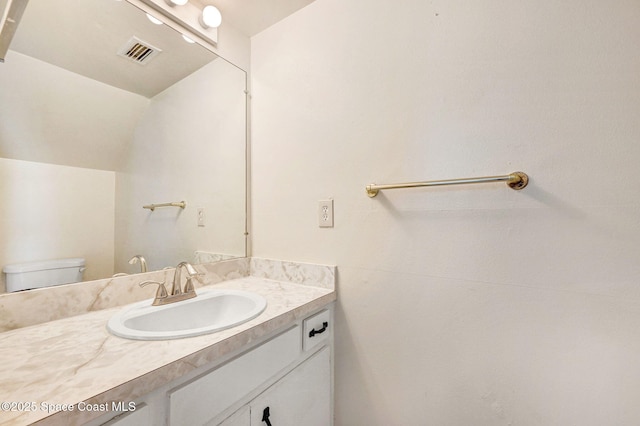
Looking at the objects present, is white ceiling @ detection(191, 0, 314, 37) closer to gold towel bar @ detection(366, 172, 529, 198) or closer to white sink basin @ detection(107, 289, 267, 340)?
gold towel bar @ detection(366, 172, 529, 198)

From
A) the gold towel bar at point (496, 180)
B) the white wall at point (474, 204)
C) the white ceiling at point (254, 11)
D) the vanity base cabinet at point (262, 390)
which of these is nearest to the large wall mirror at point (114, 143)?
the white ceiling at point (254, 11)

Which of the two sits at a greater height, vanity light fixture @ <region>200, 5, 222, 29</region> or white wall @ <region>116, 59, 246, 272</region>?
vanity light fixture @ <region>200, 5, 222, 29</region>

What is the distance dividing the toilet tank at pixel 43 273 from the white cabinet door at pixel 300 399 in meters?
0.71

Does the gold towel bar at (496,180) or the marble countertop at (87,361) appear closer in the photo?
the marble countertop at (87,361)

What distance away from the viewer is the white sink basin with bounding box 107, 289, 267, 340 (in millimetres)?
706

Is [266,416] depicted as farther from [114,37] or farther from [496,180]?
[114,37]

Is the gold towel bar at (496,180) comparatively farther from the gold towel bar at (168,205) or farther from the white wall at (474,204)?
the gold towel bar at (168,205)

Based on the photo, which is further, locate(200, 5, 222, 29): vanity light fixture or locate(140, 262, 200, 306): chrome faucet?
locate(200, 5, 222, 29): vanity light fixture

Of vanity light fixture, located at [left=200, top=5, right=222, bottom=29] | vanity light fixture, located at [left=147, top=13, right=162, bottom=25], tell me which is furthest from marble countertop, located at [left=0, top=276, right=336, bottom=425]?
vanity light fixture, located at [left=200, top=5, right=222, bottom=29]

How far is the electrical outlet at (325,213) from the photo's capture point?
1.13 meters

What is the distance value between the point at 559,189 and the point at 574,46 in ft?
1.29

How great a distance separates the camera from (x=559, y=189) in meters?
0.73

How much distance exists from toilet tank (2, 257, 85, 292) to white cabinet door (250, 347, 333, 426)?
710mm

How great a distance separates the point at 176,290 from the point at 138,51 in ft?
3.17
